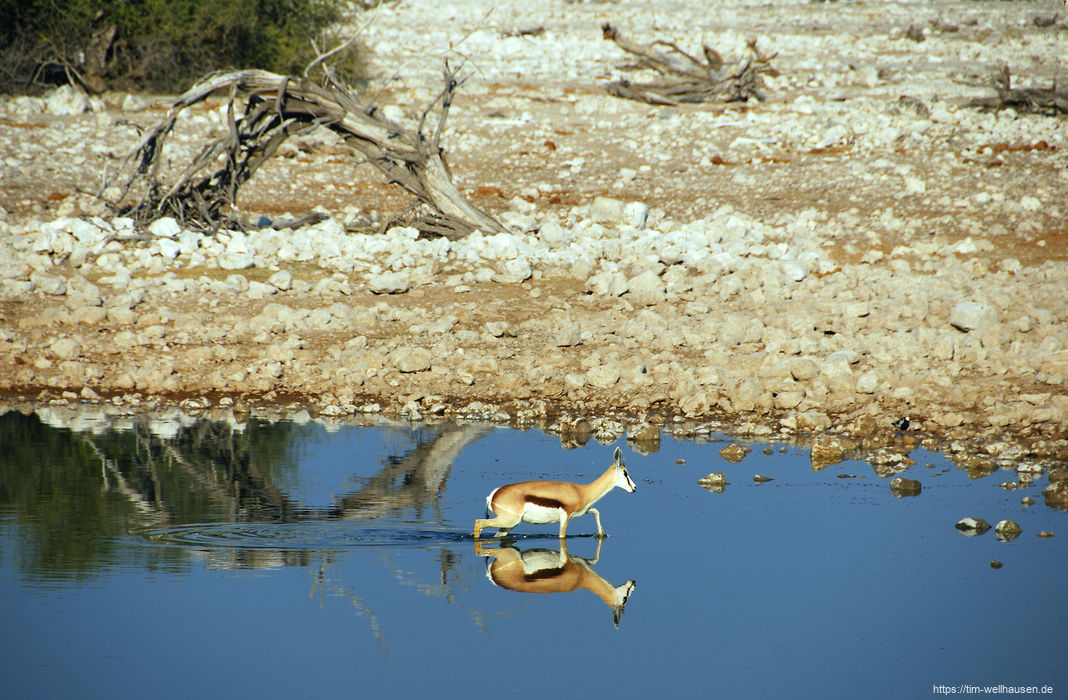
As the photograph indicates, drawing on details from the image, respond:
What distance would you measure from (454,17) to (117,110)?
12441mm

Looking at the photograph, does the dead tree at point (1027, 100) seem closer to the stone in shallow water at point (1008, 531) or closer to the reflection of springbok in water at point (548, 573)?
the stone in shallow water at point (1008, 531)

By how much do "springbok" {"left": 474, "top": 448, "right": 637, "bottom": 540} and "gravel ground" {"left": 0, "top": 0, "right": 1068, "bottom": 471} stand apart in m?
1.98

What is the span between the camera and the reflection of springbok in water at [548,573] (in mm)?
6188

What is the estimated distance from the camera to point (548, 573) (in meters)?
6.53

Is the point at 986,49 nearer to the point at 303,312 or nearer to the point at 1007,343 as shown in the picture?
the point at 1007,343

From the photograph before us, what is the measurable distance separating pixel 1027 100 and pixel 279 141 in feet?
42.3

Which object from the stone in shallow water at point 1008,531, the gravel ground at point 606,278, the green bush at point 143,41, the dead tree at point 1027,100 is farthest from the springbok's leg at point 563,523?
the dead tree at point 1027,100

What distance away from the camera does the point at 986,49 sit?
25.8m

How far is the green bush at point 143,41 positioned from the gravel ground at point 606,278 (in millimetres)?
1182

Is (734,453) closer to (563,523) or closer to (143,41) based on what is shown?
(563,523)

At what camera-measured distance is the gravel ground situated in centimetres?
945

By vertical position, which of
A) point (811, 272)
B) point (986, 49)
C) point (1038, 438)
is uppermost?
point (986, 49)

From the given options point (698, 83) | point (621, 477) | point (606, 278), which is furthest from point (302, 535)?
point (698, 83)

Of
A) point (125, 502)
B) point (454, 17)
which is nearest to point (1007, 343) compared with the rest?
point (125, 502)
